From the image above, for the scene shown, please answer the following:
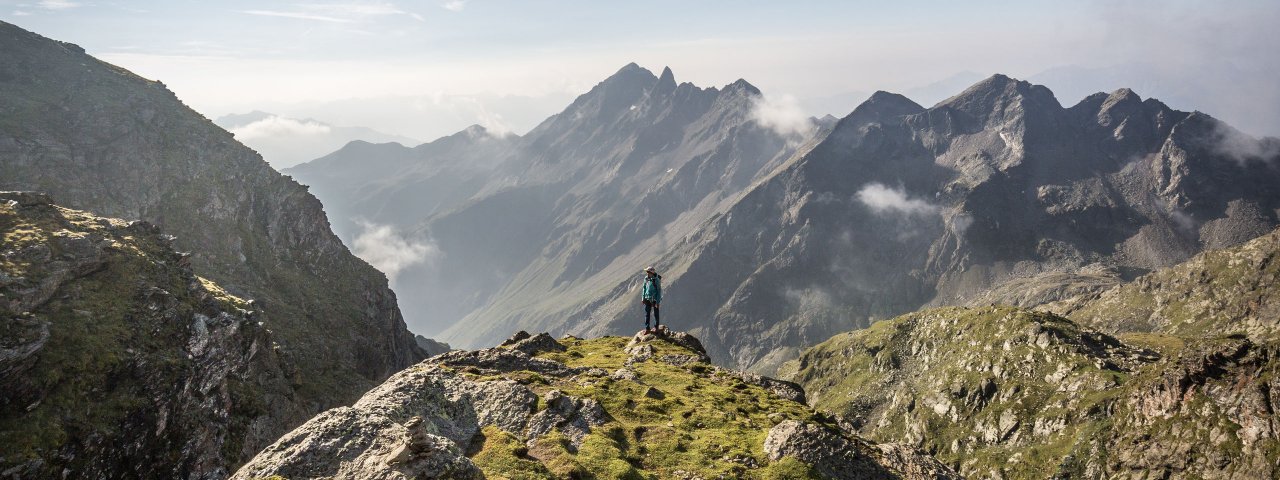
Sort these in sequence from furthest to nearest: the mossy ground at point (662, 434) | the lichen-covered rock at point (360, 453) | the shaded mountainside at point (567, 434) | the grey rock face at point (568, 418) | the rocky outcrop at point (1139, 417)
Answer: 1. the rocky outcrop at point (1139, 417)
2. the grey rock face at point (568, 418)
3. the mossy ground at point (662, 434)
4. the shaded mountainside at point (567, 434)
5. the lichen-covered rock at point (360, 453)

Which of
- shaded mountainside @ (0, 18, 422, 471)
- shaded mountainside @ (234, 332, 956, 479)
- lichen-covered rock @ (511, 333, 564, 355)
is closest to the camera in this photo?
shaded mountainside @ (234, 332, 956, 479)

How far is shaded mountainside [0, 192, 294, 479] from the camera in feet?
124

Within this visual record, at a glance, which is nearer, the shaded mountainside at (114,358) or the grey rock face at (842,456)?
the grey rock face at (842,456)

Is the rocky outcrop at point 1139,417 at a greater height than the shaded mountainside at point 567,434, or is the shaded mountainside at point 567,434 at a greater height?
the shaded mountainside at point 567,434

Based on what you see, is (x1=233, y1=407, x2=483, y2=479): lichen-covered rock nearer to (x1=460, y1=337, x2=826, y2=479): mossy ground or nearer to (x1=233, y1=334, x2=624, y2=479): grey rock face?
(x1=233, y1=334, x2=624, y2=479): grey rock face

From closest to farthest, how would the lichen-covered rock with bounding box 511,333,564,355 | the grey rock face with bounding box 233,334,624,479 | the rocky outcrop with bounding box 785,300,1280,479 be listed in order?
1. the grey rock face with bounding box 233,334,624,479
2. the lichen-covered rock with bounding box 511,333,564,355
3. the rocky outcrop with bounding box 785,300,1280,479

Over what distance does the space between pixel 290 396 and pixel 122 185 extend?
2856 inches

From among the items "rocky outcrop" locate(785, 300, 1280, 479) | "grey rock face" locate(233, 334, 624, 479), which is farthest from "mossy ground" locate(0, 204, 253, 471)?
"rocky outcrop" locate(785, 300, 1280, 479)

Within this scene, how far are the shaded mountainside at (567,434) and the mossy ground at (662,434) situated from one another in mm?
89

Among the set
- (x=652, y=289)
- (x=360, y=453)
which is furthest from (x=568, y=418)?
(x=652, y=289)

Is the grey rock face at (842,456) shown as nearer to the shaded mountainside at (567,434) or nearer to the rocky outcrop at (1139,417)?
the shaded mountainside at (567,434)

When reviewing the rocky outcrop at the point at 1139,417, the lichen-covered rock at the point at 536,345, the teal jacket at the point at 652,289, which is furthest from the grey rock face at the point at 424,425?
the rocky outcrop at the point at 1139,417

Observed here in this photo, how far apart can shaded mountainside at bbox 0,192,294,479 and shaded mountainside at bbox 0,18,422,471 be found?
27120mm

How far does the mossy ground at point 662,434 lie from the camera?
2592cm
